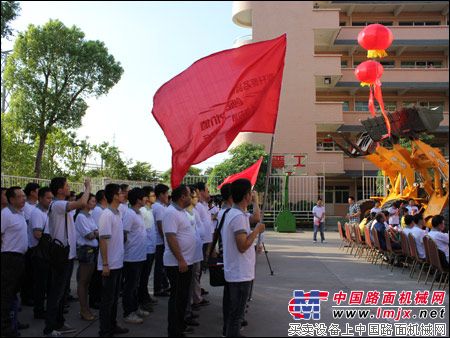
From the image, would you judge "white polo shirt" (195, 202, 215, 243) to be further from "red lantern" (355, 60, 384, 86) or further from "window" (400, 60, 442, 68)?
"window" (400, 60, 442, 68)

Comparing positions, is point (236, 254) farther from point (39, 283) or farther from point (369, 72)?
point (369, 72)

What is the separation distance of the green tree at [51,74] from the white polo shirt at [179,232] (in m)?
16.7

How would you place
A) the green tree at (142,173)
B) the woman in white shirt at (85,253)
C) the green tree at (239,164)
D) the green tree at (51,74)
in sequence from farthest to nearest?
the green tree at (142,173) < the green tree at (239,164) < the green tree at (51,74) < the woman in white shirt at (85,253)

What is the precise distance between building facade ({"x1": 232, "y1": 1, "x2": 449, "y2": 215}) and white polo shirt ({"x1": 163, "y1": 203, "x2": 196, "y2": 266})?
2262 centimetres

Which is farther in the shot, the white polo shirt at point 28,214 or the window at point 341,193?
the window at point 341,193

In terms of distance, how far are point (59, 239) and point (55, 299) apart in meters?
0.66

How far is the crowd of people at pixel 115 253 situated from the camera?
15.8 ft

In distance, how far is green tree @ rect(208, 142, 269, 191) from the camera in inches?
890

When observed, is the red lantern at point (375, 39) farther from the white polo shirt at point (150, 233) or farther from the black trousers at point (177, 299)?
the black trousers at point (177, 299)

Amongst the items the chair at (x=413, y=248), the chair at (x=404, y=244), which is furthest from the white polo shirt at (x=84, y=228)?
the chair at (x=404, y=244)

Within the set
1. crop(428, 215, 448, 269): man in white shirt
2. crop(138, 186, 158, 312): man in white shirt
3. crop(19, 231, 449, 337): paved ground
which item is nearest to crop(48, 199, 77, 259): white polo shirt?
crop(19, 231, 449, 337): paved ground

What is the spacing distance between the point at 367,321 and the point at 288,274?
155 inches

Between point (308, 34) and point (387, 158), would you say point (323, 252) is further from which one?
point (308, 34)

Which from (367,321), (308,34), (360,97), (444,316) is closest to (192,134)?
(367,321)
